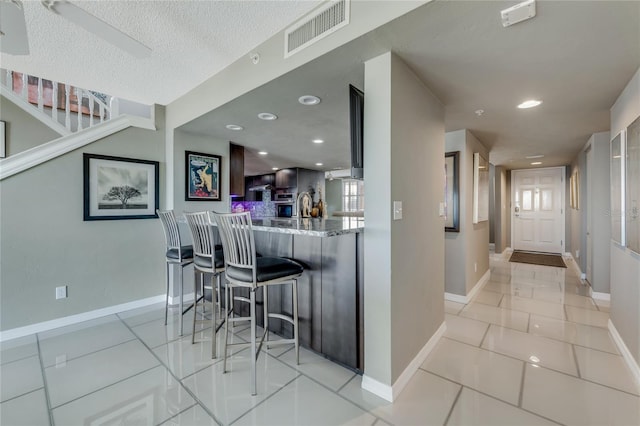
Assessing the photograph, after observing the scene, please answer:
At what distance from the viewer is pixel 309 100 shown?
2434 millimetres

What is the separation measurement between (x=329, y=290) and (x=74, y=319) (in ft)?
9.18

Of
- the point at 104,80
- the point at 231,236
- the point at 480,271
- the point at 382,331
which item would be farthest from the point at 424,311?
the point at 104,80

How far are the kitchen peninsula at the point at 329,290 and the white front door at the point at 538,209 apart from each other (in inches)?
271

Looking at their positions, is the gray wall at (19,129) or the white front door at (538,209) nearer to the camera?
the gray wall at (19,129)

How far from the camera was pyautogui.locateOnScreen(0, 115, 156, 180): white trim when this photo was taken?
8.20 feet

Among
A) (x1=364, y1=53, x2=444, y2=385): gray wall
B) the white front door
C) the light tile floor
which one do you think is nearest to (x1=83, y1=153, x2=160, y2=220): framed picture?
the light tile floor

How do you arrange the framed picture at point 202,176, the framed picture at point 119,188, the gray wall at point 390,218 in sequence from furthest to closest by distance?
the framed picture at point 202,176 → the framed picture at point 119,188 → the gray wall at point 390,218

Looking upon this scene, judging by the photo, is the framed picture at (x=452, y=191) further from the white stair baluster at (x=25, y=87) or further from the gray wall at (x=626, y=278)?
the white stair baluster at (x=25, y=87)

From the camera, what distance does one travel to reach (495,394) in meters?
1.75

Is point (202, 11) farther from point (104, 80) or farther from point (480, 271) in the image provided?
point (480, 271)

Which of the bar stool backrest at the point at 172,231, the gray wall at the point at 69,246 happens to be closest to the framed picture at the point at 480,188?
the bar stool backrest at the point at 172,231

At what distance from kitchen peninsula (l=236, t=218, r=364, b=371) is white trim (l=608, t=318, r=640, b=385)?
1.94 meters

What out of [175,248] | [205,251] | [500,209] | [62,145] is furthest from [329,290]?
[500,209]

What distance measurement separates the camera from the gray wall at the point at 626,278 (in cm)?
197
